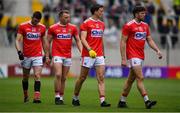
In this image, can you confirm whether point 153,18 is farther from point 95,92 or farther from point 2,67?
point 95,92

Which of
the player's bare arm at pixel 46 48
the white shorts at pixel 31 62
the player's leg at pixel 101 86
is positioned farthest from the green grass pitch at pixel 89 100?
the player's bare arm at pixel 46 48

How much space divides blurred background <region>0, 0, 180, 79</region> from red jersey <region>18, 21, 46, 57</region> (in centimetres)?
1706

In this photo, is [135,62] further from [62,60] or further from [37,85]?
[37,85]

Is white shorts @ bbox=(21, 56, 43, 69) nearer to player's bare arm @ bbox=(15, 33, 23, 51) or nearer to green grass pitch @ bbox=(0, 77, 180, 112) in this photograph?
player's bare arm @ bbox=(15, 33, 23, 51)

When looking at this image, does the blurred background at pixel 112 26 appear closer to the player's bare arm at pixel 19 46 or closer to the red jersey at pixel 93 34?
the player's bare arm at pixel 19 46

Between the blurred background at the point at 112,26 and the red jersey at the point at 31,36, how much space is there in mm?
17057

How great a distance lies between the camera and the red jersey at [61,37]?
70.8 ft

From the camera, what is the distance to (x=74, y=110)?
739 inches

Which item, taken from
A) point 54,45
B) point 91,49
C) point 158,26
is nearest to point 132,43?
point 91,49

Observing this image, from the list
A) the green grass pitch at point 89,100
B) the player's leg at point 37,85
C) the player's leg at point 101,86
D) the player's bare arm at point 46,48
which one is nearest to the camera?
the green grass pitch at point 89,100

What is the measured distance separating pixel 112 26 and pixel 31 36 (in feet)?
62.1

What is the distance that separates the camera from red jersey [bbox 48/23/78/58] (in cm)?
2159

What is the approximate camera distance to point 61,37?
2164 centimetres

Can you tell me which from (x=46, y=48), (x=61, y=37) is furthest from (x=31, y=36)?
(x=61, y=37)
